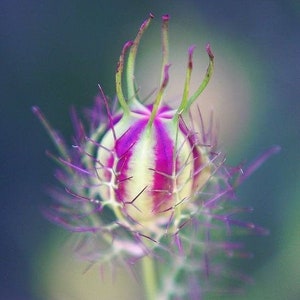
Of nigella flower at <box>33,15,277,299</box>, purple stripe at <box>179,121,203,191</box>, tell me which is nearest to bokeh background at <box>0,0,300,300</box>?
nigella flower at <box>33,15,277,299</box>

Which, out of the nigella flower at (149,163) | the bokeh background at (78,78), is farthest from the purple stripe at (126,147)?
the bokeh background at (78,78)

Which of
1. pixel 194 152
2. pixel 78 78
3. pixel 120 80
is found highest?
pixel 78 78

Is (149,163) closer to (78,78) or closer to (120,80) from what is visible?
(120,80)

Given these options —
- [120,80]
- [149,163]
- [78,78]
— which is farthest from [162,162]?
[78,78]

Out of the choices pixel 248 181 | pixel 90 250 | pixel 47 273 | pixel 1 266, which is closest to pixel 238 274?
pixel 248 181

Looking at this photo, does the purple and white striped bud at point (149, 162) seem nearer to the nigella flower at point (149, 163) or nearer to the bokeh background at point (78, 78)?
the nigella flower at point (149, 163)

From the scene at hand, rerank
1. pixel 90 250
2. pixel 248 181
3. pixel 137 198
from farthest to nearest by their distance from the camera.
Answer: pixel 248 181 < pixel 90 250 < pixel 137 198

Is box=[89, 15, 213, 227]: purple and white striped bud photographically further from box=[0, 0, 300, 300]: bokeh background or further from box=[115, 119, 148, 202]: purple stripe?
box=[0, 0, 300, 300]: bokeh background

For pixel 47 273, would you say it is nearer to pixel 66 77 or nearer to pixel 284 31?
pixel 66 77
